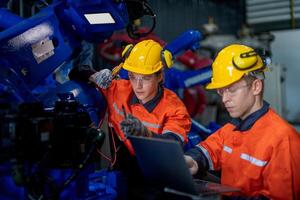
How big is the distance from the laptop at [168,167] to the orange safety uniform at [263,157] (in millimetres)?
131

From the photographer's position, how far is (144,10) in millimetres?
2533

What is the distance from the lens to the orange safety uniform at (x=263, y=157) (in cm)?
174

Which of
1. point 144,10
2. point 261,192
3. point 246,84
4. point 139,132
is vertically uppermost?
point 144,10

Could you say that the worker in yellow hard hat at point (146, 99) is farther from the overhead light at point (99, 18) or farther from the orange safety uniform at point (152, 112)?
the overhead light at point (99, 18)

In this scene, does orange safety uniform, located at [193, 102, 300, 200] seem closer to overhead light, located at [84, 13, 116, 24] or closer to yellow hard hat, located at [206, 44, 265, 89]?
yellow hard hat, located at [206, 44, 265, 89]

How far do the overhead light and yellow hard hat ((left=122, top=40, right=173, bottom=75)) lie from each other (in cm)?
20

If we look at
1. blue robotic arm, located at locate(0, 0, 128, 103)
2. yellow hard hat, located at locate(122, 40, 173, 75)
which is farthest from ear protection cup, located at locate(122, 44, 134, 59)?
blue robotic arm, located at locate(0, 0, 128, 103)

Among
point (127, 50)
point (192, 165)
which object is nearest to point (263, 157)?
point (192, 165)

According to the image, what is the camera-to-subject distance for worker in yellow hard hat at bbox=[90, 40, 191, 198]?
231cm

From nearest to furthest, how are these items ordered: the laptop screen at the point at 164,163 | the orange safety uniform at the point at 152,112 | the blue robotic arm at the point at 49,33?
1. the laptop screen at the point at 164,163
2. the blue robotic arm at the point at 49,33
3. the orange safety uniform at the point at 152,112

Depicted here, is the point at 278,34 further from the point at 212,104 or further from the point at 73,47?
the point at 73,47

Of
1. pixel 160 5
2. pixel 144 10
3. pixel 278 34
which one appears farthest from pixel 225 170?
pixel 278 34

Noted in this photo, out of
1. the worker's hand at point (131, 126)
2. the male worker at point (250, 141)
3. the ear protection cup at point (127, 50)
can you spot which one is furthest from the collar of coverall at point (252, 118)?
the ear protection cup at point (127, 50)

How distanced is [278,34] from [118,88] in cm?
477
